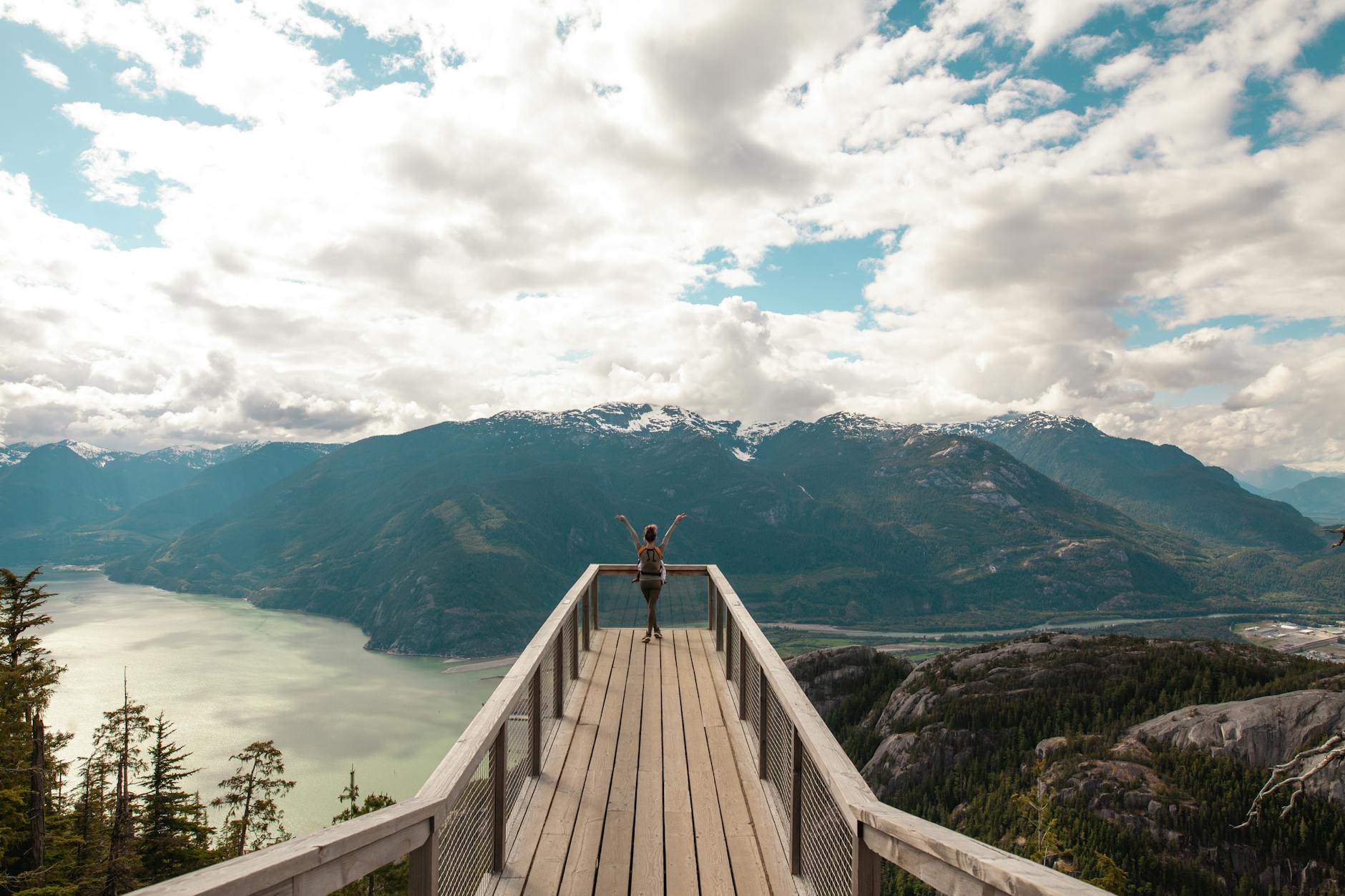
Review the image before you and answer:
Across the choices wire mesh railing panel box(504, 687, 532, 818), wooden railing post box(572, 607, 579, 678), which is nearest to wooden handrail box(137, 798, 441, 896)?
wire mesh railing panel box(504, 687, 532, 818)

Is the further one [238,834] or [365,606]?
[365,606]

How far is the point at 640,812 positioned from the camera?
4684 mm

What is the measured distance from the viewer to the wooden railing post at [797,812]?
390 cm

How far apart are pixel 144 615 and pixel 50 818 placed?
173442 mm

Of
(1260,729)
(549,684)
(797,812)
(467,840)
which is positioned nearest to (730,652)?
(549,684)

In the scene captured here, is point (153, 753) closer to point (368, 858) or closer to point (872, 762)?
point (368, 858)

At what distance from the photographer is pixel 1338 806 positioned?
61.8 meters

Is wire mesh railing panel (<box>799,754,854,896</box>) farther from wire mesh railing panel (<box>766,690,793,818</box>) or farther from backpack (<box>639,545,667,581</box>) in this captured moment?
backpack (<box>639,545,667,581</box>)

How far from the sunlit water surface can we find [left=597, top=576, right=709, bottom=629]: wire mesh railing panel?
2025 inches

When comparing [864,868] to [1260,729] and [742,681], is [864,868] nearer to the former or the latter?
[742,681]

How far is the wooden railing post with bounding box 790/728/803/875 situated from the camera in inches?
154

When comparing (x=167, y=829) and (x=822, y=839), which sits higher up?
(x=822, y=839)

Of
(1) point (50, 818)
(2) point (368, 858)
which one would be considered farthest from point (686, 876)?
(1) point (50, 818)

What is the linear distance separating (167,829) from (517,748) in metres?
30.2
